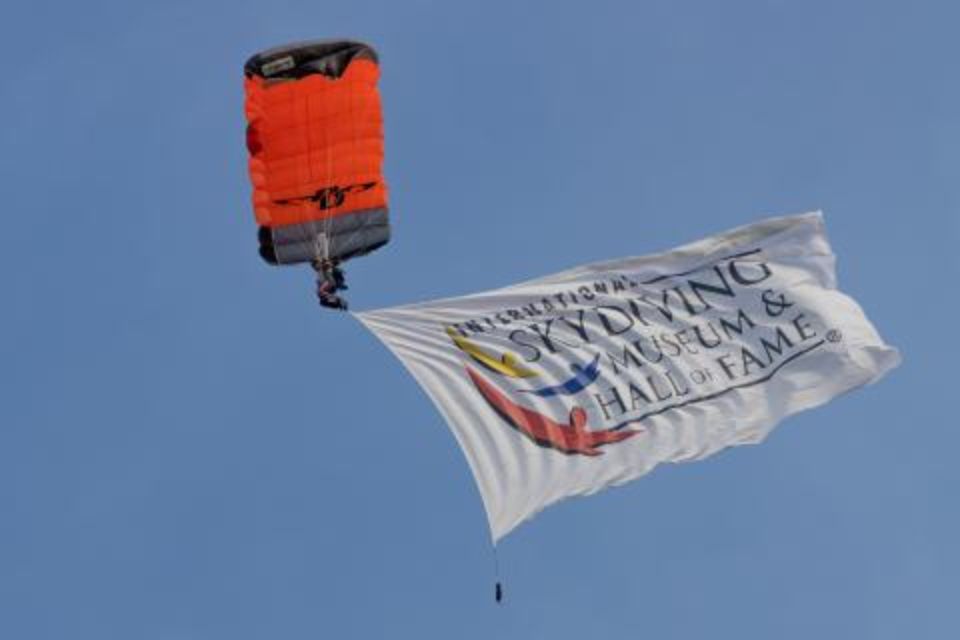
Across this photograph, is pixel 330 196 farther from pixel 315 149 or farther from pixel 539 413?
pixel 539 413

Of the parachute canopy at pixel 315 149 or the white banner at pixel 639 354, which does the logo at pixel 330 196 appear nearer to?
the parachute canopy at pixel 315 149

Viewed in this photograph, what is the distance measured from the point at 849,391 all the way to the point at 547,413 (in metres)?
3.46

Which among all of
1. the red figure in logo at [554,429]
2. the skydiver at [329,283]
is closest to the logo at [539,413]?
the red figure in logo at [554,429]

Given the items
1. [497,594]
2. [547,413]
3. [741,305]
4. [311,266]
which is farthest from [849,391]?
[311,266]

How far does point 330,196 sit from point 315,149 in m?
0.65

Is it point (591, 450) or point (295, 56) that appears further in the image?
point (295, 56)

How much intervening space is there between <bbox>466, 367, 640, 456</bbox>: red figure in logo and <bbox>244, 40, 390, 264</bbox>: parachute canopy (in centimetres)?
521

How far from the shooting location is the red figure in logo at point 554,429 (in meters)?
26.8

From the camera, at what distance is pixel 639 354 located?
Result: 91.0 feet

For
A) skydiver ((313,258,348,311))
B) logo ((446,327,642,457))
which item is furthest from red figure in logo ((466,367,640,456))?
skydiver ((313,258,348,311))

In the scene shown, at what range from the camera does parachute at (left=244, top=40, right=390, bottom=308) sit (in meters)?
31.2

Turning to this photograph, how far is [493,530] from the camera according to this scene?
25234mm

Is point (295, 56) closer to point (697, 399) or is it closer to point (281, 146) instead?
point (281, 146)

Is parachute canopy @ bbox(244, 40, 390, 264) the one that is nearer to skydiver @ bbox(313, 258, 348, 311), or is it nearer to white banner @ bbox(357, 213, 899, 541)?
skydiver @ bbox(313, 258, 348, 311)
